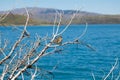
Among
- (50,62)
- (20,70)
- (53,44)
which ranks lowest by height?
(50,62)

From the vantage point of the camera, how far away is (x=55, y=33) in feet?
14.3

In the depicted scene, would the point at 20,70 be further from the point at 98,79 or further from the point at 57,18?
the point at 98,79

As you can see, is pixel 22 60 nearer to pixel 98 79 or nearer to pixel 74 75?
pixel 98 79

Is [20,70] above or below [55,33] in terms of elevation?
below

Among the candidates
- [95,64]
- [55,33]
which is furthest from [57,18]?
[95,64]

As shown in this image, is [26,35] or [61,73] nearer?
[26,35]

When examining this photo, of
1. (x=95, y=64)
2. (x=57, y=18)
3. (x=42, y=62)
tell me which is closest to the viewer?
(x=57, y=18)

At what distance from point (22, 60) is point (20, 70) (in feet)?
0.38

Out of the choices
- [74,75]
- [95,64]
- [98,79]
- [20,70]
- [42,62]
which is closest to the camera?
[20,70]

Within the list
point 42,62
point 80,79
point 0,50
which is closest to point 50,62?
point 42,62

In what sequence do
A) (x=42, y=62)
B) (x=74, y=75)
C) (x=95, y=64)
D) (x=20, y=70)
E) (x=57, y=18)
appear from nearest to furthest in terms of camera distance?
(x=20, y=70), (x=57, y=18), (x=74, y=75), (x=95, y=64), (x=42, y=62)

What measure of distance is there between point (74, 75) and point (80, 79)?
2.31m

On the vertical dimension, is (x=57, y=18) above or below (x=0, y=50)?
above

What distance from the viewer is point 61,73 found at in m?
30.5
